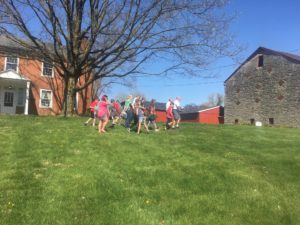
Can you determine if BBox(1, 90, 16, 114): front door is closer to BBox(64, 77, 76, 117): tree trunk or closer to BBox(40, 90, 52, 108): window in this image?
BBox(40, 90, 52, 108): window

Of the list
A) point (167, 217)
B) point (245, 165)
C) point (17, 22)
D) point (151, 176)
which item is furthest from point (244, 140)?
point (17, 22)

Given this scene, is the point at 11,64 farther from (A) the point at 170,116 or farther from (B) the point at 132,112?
(B) the point at 132,112

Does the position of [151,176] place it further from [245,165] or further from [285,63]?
[285,63]

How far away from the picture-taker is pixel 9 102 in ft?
113

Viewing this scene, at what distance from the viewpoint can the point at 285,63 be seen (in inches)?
1628

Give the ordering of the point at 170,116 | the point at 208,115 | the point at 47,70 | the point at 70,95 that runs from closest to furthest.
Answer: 1. the point at 170,116
2. the point at 70,95
3. the point at 47,70
4. the point at 208,115

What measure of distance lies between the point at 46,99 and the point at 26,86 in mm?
2447

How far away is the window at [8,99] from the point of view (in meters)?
34.2

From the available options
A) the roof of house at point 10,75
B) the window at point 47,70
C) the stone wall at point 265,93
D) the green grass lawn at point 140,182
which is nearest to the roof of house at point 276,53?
the stone wall at point 265,93

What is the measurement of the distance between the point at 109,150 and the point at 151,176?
2.67 meters

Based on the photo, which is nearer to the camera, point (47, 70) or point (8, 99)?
point (8, 99)

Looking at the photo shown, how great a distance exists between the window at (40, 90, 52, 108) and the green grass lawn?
2170cm

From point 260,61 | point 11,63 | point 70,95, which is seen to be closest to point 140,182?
point 70,95

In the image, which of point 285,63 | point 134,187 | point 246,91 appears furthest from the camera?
point 246,91
